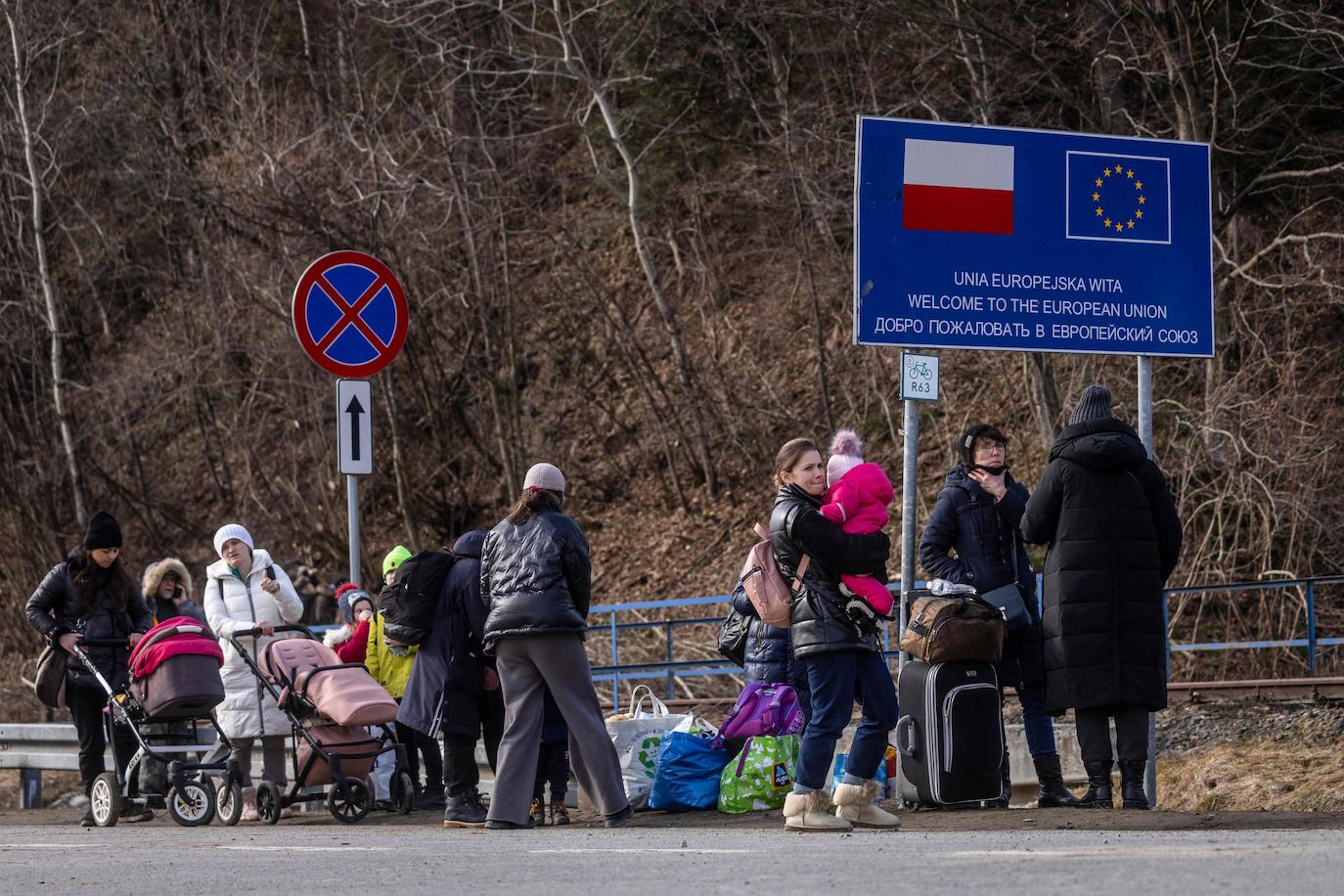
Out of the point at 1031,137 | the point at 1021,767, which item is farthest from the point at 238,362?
the point at 1031,137

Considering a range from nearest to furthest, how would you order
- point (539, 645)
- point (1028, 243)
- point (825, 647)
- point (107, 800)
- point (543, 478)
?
point (825, 647) < point (539, 645) < point (543, 478) < point (1028, 243) < point (107, 800)

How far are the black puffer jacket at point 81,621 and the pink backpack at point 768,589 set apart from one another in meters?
5.62

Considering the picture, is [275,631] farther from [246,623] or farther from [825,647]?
[825,647]

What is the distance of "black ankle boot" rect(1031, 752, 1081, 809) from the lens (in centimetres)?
1132

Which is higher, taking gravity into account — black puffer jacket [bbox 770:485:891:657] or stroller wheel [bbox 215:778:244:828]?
black puffer jacket [bbox 770:485:891:657]

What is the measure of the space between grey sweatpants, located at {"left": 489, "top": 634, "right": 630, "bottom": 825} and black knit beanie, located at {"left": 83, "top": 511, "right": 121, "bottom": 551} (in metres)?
4.13

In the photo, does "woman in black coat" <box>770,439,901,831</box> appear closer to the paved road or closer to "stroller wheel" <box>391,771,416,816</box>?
the paved road

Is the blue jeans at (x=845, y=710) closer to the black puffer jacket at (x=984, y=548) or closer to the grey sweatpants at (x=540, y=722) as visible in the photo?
the black puffer jacket at (x=984, y=548)

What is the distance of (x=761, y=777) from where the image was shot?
1196 centimetres

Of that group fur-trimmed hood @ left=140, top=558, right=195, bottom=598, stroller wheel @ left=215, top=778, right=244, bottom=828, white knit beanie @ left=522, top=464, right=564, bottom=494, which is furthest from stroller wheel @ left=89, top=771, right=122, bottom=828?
white knit beanie @ left=522, top=464, right=564, bottom=494

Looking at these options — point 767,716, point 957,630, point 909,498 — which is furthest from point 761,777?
point 909,498

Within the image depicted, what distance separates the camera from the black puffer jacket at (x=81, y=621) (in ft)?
46.5

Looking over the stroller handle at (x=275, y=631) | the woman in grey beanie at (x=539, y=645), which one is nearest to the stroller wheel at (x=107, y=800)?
the stroller handle at (x=275, y=631)

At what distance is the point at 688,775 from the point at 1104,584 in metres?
2.83
